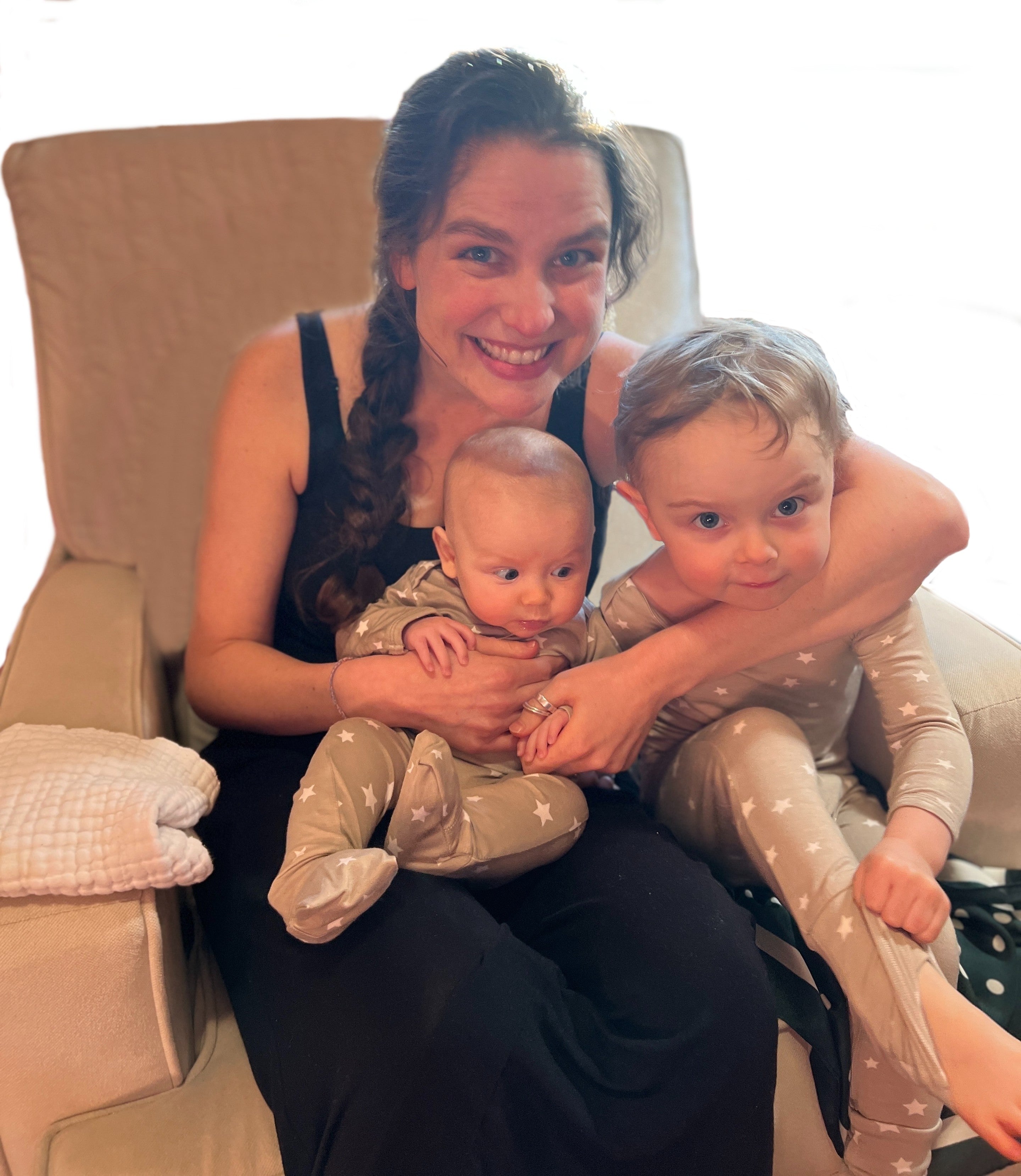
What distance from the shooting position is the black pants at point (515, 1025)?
705 mm

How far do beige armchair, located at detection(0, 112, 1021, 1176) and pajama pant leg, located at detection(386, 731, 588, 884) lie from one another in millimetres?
244

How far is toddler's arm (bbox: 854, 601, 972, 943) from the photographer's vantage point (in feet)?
2.55

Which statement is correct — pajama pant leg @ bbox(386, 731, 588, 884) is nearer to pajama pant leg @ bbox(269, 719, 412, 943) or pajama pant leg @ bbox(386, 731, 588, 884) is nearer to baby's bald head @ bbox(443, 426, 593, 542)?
pajama pant leg @ bbox(269, 719, 412, 943)

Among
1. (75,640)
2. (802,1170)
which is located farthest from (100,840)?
(802,1170)

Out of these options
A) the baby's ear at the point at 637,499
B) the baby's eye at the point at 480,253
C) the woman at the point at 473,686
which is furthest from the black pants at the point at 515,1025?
the baby's eye at the point at 480,253

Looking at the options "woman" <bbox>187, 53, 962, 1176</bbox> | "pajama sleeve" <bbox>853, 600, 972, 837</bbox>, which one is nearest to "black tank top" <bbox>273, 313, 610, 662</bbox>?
"woman" <bbox>187, 53, 962, 1176</bbox>

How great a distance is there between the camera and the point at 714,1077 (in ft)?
2.50

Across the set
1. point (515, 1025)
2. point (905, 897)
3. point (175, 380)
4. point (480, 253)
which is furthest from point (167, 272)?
point (905, 897)

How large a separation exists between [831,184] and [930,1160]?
1078 millimetres

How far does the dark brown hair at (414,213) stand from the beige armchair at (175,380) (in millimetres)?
112

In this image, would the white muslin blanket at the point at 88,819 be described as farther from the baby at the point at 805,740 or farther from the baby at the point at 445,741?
the baby at the point at 805,740

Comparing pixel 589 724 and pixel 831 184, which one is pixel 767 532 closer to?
pixel 589 724

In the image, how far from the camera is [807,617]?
938 mm

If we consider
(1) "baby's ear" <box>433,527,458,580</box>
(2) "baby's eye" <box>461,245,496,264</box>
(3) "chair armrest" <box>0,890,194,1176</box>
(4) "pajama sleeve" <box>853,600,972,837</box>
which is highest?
(2) "baby's eye" <box>461,245,496,264</box>
